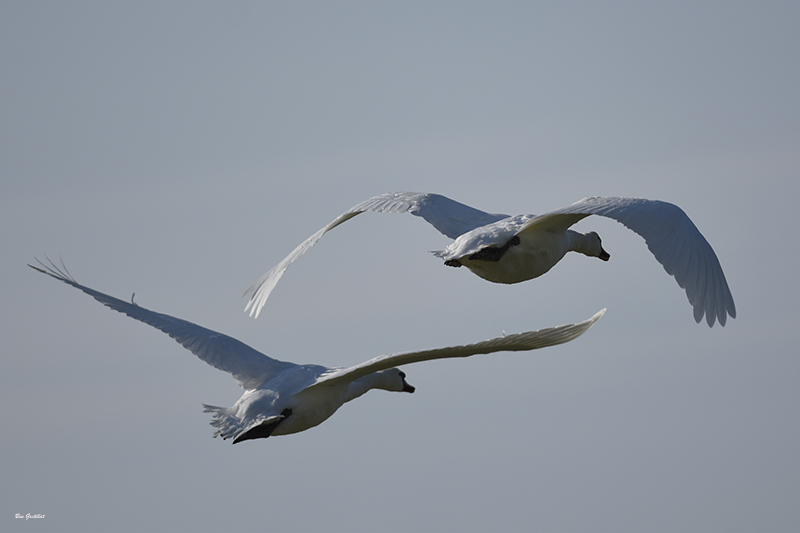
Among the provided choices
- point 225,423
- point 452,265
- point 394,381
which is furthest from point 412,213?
point 225,423

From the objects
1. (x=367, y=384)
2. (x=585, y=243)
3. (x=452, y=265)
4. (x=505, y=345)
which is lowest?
(x=505, y=345)

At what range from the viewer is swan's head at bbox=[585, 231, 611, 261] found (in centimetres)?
2059

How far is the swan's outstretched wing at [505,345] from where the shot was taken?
1603 centimetres

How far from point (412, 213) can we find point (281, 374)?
296cm

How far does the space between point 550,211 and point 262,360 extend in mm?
5382

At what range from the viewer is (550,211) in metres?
17.2

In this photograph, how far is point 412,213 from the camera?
65.1ft

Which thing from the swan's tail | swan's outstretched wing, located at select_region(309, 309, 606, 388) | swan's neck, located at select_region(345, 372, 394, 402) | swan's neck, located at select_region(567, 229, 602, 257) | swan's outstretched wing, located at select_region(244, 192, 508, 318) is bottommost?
swan's outstretched wing, located at select_region(309, 309, 606, 388)

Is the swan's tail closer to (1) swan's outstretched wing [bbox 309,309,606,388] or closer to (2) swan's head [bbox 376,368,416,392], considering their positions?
(1) swan's outstretched wing [bbox 309,309,606,388]

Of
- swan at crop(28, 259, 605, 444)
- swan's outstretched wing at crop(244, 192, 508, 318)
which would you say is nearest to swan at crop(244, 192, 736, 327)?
swan's outstretched wing at crop(244, 192, 508, 318)

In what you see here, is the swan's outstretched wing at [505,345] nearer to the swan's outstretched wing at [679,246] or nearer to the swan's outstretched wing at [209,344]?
the swan's outstretched wing at [679,246]

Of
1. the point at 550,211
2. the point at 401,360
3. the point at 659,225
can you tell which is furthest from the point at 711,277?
the point at 401,360

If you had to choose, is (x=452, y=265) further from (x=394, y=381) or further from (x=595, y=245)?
(x=394, y=381)

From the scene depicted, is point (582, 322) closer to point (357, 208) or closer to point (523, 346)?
point (523, 346)
